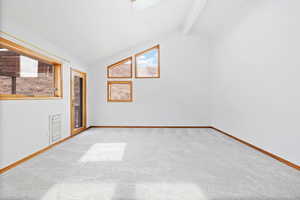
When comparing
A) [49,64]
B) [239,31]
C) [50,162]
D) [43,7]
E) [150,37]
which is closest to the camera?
[43,7]

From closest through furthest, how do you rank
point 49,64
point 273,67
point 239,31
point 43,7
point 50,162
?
point 43,7 → point 50,162 → point 273,67 → point 49,64 → point 239,31

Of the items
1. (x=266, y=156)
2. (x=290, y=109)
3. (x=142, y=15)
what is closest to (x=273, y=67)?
(x=290, y=109)

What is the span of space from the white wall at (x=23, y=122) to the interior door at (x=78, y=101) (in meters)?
0.99

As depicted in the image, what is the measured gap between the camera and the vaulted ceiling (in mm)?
2758

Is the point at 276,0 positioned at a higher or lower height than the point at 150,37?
lower

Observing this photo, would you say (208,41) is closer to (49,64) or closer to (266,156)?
(266,156)

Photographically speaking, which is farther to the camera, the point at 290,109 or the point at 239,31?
the point at 239,31

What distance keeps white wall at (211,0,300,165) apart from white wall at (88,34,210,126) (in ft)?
4.58

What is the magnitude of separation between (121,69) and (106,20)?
2.63 meters

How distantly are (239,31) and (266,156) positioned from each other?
9.76 feet

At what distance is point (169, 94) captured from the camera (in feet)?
21.2

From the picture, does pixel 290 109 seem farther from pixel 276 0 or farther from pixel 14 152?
pixel 14 152

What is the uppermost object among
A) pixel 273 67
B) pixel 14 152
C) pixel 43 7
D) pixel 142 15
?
pixel 142 15

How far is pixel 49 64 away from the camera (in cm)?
409
